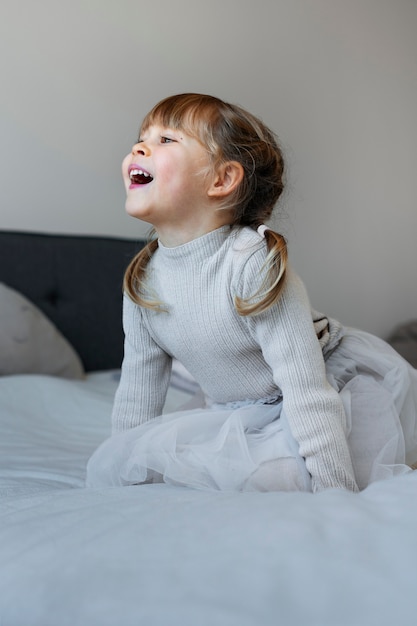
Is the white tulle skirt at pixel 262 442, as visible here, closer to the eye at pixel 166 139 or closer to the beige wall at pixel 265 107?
the eye at pixel 166 139

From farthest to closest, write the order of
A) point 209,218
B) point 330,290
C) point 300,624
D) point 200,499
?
point 330,290
point 209,218
point 200,499
point 300,624

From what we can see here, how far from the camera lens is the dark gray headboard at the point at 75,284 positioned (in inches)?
86.4

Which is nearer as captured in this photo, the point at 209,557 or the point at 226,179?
the point at 209,557

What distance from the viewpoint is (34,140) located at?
2.41 meters

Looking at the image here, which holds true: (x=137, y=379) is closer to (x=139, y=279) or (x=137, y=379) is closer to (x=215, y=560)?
(x=139, y=279)

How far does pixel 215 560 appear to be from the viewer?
584mm

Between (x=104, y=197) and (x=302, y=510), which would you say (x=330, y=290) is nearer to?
(x=104, y=197)

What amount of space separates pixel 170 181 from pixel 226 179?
0.31 feet

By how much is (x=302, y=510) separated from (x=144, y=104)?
220 cm

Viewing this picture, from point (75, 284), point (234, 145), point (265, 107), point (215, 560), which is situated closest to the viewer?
point (215, 560)

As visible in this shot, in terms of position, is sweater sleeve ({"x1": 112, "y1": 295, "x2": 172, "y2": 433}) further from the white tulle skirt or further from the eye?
the eye

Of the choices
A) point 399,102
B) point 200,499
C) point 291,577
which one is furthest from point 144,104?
point 291,577

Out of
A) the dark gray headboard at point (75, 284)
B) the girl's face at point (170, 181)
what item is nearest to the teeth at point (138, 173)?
the girl's face at point (170, 181)

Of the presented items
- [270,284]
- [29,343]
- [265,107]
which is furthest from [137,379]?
[265,107]
